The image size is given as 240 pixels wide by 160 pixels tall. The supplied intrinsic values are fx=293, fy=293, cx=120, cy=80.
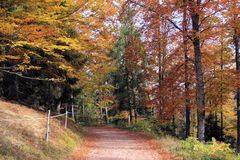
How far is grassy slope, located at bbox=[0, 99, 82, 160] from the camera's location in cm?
839

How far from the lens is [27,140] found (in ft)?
33.6

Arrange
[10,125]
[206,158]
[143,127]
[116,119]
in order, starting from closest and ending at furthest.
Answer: [206,158]
[10,125]
[143,127]
[116,119]

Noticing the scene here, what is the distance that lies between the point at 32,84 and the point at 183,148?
1196 centimetres

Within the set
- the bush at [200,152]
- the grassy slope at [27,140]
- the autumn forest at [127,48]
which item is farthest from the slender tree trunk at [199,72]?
the grassy slope at [27,140]

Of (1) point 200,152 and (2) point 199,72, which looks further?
(2) point 199,72

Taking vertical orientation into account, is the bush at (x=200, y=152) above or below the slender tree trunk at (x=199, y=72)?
below

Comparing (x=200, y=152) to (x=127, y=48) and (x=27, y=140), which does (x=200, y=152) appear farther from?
(x=127, y=48)

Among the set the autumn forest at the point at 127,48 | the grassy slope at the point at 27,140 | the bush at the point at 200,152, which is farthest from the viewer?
the autumn forest at the point at 127,48

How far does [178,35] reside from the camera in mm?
13227

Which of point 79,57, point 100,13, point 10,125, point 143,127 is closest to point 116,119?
point 143,127

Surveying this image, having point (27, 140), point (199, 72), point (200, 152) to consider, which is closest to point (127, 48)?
point (199, 72)

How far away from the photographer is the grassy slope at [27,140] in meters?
8.39

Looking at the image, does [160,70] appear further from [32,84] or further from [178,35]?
[178,35]

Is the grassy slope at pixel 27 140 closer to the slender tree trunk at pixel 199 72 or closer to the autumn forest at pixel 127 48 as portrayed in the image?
the autumn forest at pixel 127 48
